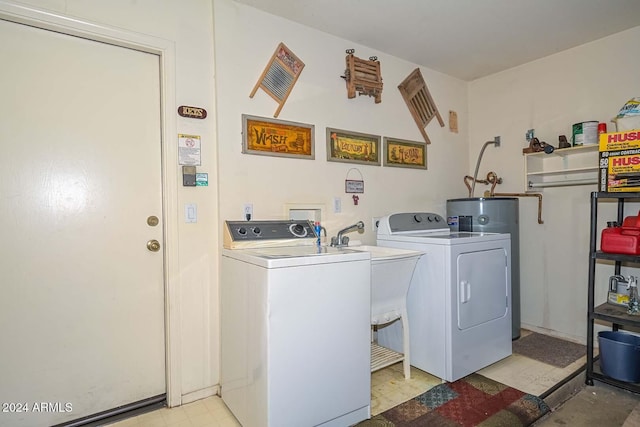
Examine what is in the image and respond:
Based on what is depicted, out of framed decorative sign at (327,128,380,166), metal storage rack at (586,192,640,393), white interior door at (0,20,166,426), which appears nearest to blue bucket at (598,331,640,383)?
metal storage rack at (586,192,640,393)

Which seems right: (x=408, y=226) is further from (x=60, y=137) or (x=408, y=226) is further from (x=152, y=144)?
(x=60, y=137)

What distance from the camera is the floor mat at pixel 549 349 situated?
2655 millimetres

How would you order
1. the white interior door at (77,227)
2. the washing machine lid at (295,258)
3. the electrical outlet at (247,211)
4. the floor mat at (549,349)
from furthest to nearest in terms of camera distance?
the floor mat at (549,349)
the electrical outlet at (247,211)
the white interior door at (77,227)
the washing machine lid at (295,258)

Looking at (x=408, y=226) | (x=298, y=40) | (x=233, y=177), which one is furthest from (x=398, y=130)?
(x=233, y=177)

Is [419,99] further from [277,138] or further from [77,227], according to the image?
[77,227]

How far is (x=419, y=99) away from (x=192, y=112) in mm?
2229

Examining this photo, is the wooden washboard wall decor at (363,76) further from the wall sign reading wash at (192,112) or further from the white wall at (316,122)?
the wall sign reading wash at (192,112)

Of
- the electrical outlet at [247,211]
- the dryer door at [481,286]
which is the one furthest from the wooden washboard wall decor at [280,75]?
the dryer door at [481,286]

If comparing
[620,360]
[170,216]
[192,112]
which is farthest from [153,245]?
[620,360]

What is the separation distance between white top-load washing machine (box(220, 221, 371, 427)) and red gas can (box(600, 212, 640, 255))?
1.71 metres

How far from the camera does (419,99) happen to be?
339 cm

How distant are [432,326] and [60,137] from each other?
2.60 metres

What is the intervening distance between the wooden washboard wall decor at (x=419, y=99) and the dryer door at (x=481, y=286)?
144 cm

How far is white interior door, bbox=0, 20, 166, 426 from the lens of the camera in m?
1.79
